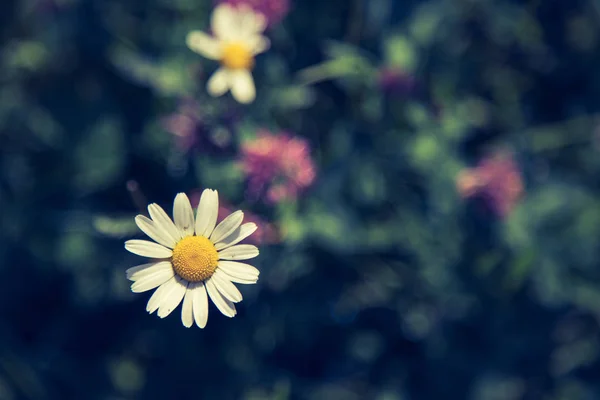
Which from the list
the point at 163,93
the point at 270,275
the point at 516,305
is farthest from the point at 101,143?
the point at 516,305

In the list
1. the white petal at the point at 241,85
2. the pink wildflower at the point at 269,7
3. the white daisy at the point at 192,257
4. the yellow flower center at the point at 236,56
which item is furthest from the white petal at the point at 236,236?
the pink wildflower at the point at 269,7

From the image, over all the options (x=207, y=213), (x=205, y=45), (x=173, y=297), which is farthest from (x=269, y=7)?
(x=173, y=297)

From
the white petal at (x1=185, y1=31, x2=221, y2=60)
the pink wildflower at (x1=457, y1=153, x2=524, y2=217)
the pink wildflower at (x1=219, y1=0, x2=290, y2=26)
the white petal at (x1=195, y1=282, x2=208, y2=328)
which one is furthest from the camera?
the pink wildflower at (x1=457, y1=153, x2=524, y2=217)

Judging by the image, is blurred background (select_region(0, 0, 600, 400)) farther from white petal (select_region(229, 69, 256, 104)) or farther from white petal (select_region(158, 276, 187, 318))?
white petal (select_region(158, 276, 187, 318))

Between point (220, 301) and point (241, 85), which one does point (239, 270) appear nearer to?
point (220, 301)

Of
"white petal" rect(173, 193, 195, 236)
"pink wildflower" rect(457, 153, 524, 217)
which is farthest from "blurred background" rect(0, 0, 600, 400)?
"white petal" rect(173, 193, 195, 236)
